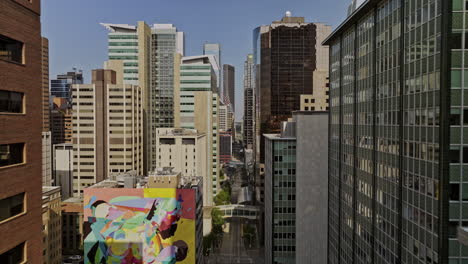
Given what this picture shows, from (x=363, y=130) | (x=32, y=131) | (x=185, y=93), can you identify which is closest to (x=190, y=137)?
(x=185, y=93)

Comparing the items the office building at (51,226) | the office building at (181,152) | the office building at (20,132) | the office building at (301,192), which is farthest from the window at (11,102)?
the office building at (181,152)

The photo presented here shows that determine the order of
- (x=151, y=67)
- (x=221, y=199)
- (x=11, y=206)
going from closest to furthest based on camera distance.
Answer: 1. (x=11, y=206)
2. (x=221, y=199)
3. (x=151, y=67)

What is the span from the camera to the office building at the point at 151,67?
153500mm

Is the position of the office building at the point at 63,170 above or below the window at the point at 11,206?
below

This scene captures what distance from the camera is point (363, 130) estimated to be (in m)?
48.3

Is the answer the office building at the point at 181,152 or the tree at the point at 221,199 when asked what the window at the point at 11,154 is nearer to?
the office building at the point at 181,152

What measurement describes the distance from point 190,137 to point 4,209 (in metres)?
106

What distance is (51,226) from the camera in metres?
88.3

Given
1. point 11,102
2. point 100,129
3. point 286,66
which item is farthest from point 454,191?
point 286,66

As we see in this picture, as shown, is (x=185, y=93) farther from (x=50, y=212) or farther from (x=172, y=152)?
(x=50, y=212)

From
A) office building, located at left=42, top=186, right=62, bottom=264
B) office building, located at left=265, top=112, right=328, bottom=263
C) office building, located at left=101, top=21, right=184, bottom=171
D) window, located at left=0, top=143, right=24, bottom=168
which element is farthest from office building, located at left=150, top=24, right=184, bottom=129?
window, located at left=0, top=143, right=24, bottom=168

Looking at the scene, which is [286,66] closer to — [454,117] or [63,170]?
[63,170]

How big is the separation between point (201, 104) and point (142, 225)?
81.4 metres

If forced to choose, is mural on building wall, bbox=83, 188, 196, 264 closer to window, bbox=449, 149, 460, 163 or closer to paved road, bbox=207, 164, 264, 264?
paved road, bbox=207, 164, 264, 264
